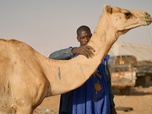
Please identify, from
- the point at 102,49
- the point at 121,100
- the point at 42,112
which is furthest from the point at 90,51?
the point at 121,100

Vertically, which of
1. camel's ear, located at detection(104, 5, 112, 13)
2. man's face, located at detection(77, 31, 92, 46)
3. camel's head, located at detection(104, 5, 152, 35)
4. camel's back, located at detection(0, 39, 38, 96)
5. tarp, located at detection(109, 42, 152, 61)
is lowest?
camel's back, located at detection(0, 39, 38, 96)

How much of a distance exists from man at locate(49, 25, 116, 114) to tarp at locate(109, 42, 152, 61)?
18.9 m

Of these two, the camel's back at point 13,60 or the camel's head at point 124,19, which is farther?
the camel's head at point 124,19

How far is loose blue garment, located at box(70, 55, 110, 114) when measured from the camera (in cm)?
405

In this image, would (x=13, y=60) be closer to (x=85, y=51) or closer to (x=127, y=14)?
(x=85, y=51)

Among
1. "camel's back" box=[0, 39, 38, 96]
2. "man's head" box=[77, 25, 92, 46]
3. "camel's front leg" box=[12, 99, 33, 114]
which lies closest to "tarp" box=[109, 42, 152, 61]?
"man's head" box=[77, 25, 92, 46]

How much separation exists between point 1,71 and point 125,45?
71.7 ft

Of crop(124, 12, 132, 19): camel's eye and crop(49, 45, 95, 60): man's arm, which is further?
crop(124, 12, 132, 19): camel's eye

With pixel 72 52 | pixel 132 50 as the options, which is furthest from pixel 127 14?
pixel 132 50

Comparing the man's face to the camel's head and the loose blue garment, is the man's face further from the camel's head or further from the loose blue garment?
the loose blue garment

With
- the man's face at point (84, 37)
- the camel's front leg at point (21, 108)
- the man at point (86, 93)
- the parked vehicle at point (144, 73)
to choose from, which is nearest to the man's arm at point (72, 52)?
the man at point (86, 93)

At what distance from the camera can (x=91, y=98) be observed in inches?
161

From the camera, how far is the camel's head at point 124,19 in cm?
410

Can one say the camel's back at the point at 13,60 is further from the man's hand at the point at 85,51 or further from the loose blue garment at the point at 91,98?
the loose blue garment at the point at 91,98
